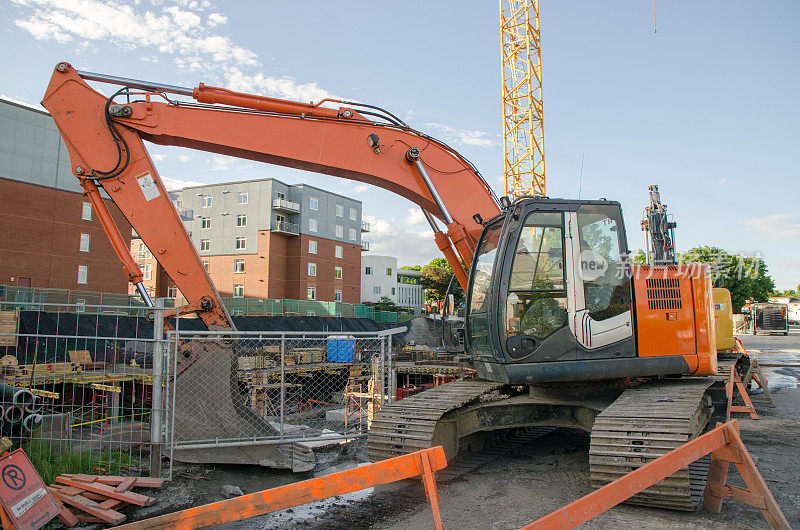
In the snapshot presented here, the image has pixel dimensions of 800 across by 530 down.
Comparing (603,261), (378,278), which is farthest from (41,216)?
(378,278)

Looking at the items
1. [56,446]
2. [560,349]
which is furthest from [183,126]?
[560,349]

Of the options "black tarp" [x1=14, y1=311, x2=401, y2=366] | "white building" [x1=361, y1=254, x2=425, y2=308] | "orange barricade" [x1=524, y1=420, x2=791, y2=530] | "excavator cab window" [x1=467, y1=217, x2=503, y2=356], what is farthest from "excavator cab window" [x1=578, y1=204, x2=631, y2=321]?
"white building" [x1=361, y1=254, x2=425, y2=308]

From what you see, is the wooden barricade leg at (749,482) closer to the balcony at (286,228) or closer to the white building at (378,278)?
the balcony at (286,228)

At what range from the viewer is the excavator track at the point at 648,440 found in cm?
442

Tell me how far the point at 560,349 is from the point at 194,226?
4486 cm

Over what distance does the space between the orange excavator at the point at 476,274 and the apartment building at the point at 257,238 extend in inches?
1502

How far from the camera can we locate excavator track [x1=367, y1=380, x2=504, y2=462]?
18.6ft

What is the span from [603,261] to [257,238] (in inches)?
1614

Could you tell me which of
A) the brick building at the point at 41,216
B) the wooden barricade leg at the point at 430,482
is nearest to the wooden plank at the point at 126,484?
the wooden barricade leg at the point at 430,482

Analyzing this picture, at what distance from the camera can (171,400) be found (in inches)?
252

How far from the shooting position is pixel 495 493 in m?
5.37

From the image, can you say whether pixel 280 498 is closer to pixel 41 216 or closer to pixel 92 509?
pixel 92 509

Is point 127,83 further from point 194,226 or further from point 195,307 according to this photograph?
point 194,226

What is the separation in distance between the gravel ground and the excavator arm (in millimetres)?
2077
